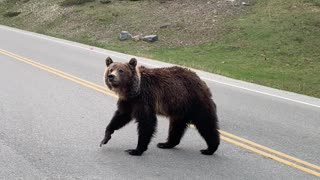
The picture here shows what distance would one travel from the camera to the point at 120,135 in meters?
8.37

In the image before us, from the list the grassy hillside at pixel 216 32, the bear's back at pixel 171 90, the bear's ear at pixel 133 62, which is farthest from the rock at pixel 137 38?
the bear's ear at pixel 133 62

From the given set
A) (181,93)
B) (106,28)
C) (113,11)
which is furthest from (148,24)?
(181,93)

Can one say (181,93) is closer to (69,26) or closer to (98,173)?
(98,173)

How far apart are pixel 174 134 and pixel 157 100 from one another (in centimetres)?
75

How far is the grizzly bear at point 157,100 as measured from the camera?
692 centimetres

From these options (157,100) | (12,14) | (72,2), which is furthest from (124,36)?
(157,100)

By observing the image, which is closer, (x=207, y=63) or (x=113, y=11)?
(x=207, y=63)

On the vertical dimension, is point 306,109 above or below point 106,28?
above

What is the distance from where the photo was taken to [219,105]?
11.6 metres

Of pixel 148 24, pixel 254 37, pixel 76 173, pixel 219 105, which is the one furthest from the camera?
pixel 148 24

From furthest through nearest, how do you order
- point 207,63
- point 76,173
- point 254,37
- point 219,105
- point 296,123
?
1. point 254,37
2. point 207,63
3. point 219,105
4. point 296,123
5. point 76,173

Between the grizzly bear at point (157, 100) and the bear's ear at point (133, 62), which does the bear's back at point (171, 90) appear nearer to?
the grizzly bear at point (157, 100)

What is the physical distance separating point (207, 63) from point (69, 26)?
14.1m

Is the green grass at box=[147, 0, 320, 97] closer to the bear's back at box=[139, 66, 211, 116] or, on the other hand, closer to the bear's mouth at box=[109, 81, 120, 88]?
the bear's back at box=[139, 66, 211, 116]
